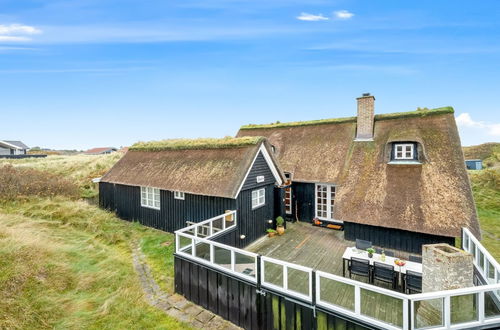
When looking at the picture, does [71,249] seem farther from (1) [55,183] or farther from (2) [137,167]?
(1) [55,183]

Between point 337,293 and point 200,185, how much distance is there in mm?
7320

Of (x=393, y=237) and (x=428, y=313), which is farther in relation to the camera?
(x=393, y=237)

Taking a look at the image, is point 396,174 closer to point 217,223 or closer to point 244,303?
point 217,223

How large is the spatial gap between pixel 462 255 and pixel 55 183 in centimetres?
2082

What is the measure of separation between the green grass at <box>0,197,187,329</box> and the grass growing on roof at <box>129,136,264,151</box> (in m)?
5.11

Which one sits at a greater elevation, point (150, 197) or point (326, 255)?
point (150, 197)

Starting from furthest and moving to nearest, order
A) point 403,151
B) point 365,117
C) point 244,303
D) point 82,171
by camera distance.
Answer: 1. point 82,171
2. point 365,117
3. point 403,151
4. point 244,303

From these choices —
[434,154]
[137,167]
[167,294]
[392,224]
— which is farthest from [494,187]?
[137,167]

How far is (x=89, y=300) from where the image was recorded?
6.61 metres

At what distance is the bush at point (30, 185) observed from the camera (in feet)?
45.0

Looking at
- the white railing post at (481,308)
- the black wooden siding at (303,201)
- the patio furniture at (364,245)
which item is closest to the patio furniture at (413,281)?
the white railing post at (481,308)

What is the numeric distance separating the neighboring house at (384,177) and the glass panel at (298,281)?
5541 millimetres

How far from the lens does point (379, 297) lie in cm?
453

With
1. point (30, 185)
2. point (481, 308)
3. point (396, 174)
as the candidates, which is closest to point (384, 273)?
point (481, 308)
